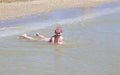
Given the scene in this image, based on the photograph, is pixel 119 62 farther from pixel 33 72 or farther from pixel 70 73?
pixel 33 72

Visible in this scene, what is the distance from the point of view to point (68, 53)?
11344mm

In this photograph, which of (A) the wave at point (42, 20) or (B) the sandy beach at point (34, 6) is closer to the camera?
(A) the wave at point (42, 20)

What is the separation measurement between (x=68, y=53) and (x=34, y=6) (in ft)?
35.6

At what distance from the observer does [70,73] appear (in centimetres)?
951

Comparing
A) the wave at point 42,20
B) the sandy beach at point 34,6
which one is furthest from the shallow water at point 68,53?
the sandy beach at point 34,6

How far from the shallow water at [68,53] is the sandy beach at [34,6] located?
309 cm

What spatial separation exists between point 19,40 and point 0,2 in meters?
9.44

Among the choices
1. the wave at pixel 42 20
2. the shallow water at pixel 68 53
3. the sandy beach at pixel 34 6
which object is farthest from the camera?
the sandy beach at pixel 34 6

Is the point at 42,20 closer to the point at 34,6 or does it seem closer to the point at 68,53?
the point at 34,6

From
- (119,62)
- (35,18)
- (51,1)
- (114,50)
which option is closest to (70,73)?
(119,62)

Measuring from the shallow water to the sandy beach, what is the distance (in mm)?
3094

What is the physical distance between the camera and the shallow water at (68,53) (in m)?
9.77

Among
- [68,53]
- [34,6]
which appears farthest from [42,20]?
[68,53]

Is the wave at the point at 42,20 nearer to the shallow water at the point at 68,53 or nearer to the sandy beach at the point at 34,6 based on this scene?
the shallow water at the point at 68,53
